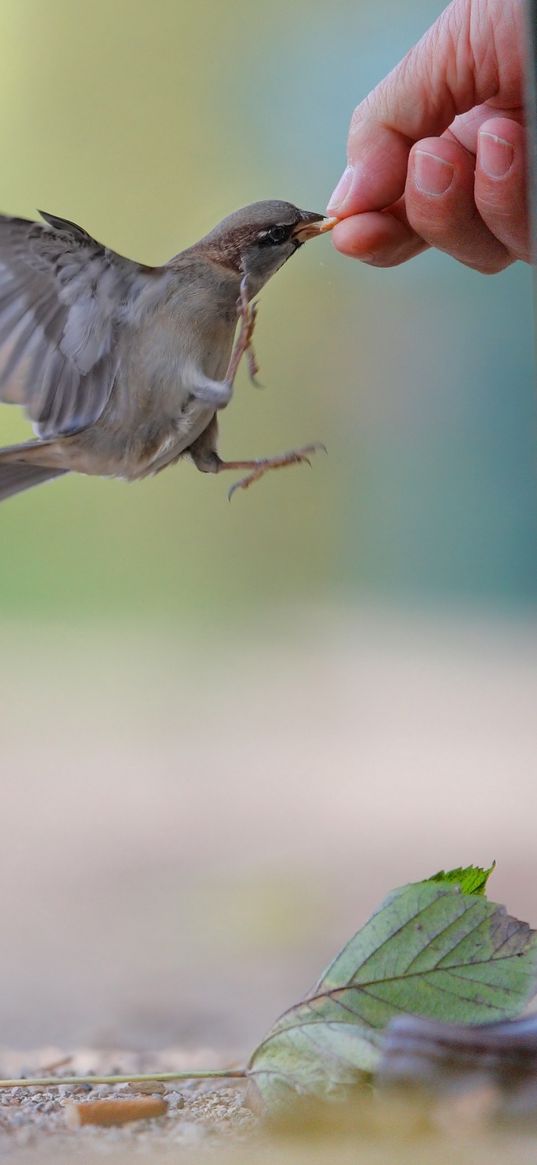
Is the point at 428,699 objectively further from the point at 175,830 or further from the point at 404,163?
the point at 404,163

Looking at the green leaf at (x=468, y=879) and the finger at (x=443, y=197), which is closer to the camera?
the green leaf at (x=468, y=879)

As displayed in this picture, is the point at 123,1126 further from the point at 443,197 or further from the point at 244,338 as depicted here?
the point at 443,197

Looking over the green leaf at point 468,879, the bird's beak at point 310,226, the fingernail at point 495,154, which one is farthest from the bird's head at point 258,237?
the green leaf at point 468,879

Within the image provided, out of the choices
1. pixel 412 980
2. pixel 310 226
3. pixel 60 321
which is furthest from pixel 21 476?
pixel 412 980

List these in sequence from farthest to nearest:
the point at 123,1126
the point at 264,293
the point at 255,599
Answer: the point at 255,599 < the point at 264,293 < the point at 123,1126

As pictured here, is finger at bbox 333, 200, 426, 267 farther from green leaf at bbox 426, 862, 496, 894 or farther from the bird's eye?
green leaf at bbox 426, 862, 496, 894

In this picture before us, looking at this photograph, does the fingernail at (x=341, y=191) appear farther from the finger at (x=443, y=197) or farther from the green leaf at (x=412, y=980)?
the green leaf at (x=412, y=980)
